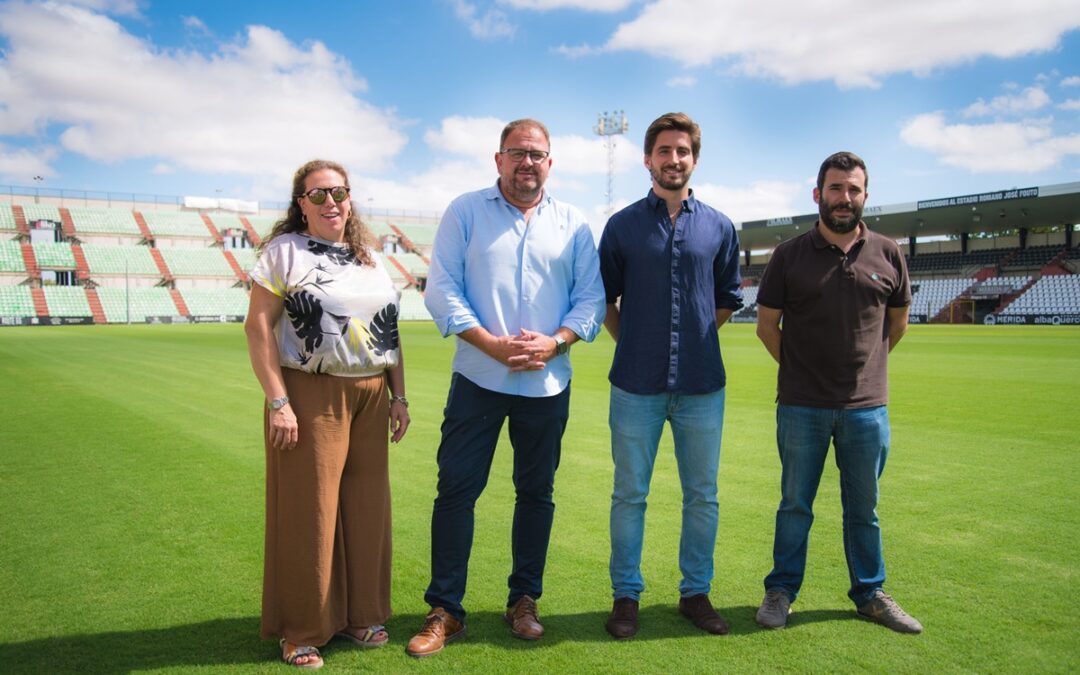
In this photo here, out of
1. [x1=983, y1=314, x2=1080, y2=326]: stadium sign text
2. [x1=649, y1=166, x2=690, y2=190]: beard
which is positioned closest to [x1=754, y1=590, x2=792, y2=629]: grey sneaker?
[x1=649, y1=166, x2=690, y2=190]: beard

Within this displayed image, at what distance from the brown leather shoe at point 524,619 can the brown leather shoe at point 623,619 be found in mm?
317

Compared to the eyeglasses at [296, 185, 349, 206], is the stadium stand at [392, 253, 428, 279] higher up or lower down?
higher up

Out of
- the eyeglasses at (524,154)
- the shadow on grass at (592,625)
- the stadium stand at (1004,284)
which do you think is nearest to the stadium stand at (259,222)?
the stadium stand at (1004,284)

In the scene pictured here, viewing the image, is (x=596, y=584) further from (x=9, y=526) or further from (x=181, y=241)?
(x=181, y=241)

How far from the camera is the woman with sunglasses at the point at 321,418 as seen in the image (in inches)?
120

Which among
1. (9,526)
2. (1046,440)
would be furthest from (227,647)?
(1046,440)

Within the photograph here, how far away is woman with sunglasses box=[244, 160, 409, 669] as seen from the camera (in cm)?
304

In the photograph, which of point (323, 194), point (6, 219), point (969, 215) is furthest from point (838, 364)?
point (6, 219)

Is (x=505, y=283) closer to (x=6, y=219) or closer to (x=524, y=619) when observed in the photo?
(x=524, y=619)

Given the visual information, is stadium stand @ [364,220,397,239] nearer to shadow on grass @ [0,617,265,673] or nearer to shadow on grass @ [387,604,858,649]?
shadow on grass @ [0,617,265,673]

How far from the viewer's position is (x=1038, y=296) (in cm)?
4416

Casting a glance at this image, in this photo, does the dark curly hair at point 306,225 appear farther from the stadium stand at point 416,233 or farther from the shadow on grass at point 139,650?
the stadium stand at point 416,233

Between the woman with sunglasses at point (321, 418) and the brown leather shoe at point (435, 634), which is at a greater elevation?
the woman with sunglasses at point (321, 418)

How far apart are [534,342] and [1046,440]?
6341 mm
